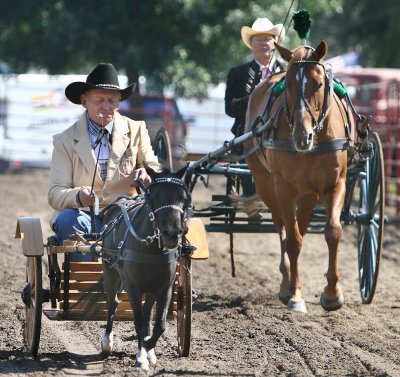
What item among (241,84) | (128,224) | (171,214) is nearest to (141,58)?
(241,84)

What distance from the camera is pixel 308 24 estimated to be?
25.7ft

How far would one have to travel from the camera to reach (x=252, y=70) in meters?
9.27

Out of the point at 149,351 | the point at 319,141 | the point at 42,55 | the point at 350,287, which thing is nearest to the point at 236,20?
the point at 42,55

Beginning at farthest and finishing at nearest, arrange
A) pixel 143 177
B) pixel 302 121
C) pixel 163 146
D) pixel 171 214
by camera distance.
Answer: pixel 163 146
pixel 302 121
pixel 143 177
pixel 171 214

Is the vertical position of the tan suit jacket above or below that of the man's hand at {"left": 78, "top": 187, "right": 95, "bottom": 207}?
above

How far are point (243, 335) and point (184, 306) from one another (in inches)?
37.3

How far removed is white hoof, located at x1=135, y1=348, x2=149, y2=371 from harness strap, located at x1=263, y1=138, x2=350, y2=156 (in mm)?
2585

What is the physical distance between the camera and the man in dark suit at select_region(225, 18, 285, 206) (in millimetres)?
9070

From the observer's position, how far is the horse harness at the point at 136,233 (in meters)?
5.24

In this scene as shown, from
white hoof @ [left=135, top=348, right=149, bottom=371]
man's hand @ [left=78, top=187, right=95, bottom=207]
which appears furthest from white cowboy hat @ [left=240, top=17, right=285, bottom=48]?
white hoof @ [left=135, top=348, right=149, bottom=371]

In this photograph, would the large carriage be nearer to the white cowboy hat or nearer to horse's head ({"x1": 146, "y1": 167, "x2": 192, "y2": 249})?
horse's head ({"x1": 146, "y1": 167, "x2": 192, "y2": 249})

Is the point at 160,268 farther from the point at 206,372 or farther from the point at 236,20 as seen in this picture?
the point at 236,20

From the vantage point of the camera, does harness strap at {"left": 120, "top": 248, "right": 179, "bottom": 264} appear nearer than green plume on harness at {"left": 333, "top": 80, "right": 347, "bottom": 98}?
Yes

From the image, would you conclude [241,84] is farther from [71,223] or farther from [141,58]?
[141,58]
